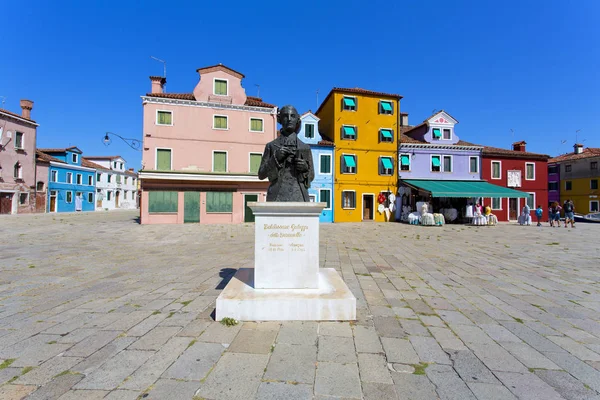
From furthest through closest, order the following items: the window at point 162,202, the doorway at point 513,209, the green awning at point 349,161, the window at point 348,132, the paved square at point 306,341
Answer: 1. the doorway at point 513,209
2. the window at point 348,132
3. the green awning at point 349,161
4. the window at point 162,202
5. the paved square at point 306,341

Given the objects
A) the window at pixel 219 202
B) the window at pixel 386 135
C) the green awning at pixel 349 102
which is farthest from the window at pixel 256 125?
the window at pixel 386 135

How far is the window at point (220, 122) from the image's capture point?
69.7 feet

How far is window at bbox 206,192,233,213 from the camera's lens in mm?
21191

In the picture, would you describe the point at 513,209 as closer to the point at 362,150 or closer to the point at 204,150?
the point at 362,150

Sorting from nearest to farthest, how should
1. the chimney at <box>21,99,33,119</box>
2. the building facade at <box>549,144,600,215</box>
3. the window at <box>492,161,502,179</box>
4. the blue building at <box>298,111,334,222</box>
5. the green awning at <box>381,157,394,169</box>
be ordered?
the blue building at <box>298,111,334,222</box> → the green awning at <box>381,157,394,169</box> → the window at <box>492,161,502,179</box> → the chimney at <box>21,99,33,119</box> → the building facade at <box>549,144,600,215</box>

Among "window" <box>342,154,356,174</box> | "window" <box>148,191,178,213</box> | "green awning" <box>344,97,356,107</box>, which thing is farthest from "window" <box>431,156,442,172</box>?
"window" <box>148,191,178,213</box>

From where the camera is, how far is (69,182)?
36.9 meters

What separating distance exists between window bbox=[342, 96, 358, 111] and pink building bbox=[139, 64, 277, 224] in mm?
6444

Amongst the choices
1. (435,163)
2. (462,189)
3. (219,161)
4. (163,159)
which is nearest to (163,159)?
(163,159)

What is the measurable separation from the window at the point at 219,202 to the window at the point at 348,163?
9834 millimetres

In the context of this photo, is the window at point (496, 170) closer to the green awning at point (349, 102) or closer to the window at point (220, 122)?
the green awning at point (349, 102)

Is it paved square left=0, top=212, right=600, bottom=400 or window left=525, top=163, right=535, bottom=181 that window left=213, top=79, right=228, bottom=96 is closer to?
paved square left=0, top=212, right=600, bottom=400

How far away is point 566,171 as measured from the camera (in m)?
37.5

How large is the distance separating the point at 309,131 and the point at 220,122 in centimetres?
736
